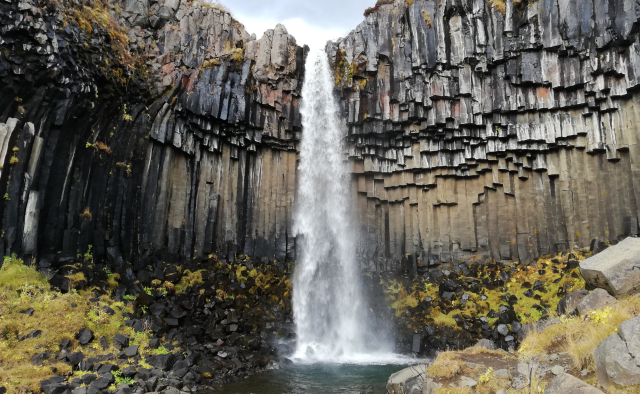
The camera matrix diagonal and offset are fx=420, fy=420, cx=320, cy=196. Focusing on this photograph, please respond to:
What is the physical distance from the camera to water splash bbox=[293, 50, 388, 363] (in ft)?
62.5

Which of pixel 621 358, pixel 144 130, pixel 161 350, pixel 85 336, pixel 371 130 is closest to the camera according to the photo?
pixel 621 358

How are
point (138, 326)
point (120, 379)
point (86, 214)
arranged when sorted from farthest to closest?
1. point (86, 214)
2. point (138, 326)
3. point (120, 379)

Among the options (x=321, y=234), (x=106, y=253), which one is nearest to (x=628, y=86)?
(x=321, y=234)

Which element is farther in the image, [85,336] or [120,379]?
[85,336]

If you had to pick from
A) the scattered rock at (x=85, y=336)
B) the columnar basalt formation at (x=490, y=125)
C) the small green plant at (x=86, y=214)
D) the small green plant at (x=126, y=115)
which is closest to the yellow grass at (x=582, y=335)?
the scattered rock at (x=85, y=336)

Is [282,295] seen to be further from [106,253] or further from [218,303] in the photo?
[106,253]

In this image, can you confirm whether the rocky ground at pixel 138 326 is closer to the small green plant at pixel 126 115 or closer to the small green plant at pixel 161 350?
the small green plant at pixel 161 350

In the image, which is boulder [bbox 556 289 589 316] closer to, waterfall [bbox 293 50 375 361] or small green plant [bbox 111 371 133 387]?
waterfall [bbox 293 50 375 361]

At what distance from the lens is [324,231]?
840 inches

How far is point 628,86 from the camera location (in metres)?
17.2

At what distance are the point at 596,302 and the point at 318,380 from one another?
7717mm

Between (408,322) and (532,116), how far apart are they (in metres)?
11.0

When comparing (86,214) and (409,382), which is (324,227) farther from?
(409,382)

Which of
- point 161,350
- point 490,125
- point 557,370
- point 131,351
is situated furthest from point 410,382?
point 490,125
